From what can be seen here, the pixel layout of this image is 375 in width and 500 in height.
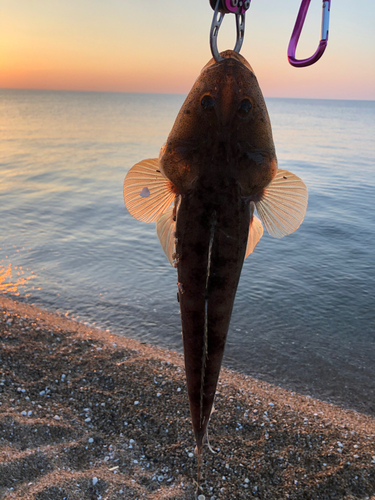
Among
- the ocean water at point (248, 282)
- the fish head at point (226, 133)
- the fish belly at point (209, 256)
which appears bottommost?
the ocean water at point (248, 282)

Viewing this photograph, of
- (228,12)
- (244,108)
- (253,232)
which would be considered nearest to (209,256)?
(253,232)

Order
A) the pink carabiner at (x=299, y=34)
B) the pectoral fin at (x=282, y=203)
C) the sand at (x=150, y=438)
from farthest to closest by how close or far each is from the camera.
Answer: the sand at (x=150, y=438) < the pectoral fin at (x=282, y=203) < the pink carabiner at (x=299, y=34)

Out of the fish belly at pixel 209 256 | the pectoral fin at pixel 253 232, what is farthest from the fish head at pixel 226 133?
the pectoral fin at pixel 253 232

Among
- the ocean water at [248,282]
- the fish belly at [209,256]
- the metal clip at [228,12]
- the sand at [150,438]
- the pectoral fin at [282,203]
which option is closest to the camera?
the metal clip at [228,12]

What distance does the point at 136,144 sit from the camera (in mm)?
38500

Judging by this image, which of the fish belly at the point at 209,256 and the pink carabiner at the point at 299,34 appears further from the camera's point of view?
the fish belly at the point at 209,256

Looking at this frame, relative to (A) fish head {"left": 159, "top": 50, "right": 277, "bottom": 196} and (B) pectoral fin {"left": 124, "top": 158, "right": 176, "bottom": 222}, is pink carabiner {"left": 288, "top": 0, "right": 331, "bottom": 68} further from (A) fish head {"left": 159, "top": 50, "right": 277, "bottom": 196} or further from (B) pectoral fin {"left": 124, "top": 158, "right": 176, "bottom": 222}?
(B) pectoral fin {"left": 124, "top": 158, "right": 176, "bottom": 222}

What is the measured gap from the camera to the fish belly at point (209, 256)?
78.0 inches

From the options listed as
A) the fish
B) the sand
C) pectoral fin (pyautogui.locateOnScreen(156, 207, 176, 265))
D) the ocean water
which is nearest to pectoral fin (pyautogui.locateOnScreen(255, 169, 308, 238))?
the fish

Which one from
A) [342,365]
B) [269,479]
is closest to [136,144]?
[342,365]

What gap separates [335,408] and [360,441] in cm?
151

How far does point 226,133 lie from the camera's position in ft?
6.58

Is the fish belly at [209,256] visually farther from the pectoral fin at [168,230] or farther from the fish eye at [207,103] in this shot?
the fish eye at [207,103]

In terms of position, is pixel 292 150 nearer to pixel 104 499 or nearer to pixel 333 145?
pixel 333 145
